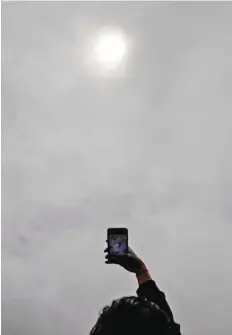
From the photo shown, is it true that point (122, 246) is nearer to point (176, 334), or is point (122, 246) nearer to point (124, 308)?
point (176, 334)

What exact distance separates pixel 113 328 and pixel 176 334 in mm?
621

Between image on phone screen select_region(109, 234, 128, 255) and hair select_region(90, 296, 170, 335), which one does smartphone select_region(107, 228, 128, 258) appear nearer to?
image on phone screen select_region(109, 234, 128, 255)

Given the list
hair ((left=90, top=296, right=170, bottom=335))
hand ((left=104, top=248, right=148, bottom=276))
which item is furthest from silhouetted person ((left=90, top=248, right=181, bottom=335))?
hand ((left=104, top=248, right=148, bottom=276))

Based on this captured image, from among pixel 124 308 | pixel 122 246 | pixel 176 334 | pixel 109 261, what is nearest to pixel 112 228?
pixel 122 246

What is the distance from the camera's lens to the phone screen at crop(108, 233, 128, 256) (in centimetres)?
400

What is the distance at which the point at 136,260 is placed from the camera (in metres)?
3.62

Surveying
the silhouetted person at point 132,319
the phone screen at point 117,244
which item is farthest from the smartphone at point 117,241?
the silhouetted person at point 132,319

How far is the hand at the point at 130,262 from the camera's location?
11.5 feet

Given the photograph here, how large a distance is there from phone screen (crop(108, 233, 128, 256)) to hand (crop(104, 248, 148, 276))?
7 cm

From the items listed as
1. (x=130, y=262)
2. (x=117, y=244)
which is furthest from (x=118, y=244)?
(x=130, y=262)

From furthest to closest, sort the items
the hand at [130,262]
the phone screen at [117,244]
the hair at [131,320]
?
the phone screen at [117,244]
the hand at [130,262]
the hair at [131,320]

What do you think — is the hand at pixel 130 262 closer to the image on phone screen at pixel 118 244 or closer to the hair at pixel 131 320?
the image on phone screen at pixel 118 244

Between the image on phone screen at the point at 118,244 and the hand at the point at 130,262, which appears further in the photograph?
the image on phone screen at the point at 118,244

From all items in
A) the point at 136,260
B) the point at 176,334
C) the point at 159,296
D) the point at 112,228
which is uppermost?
the point at 112,228
